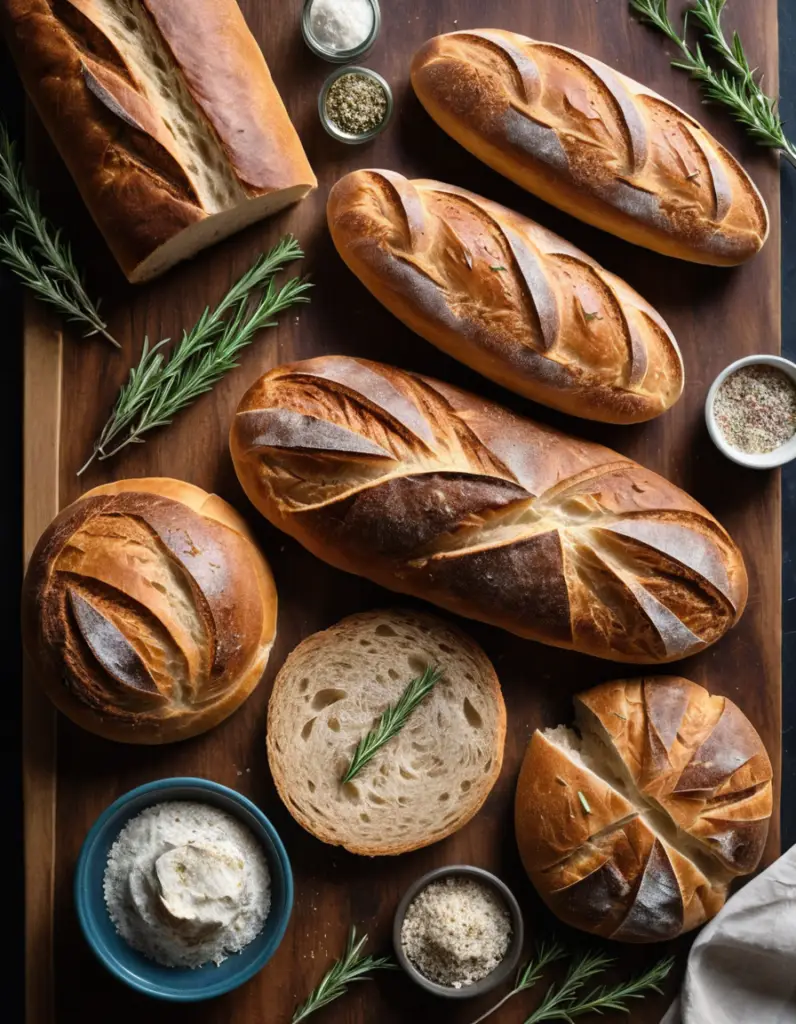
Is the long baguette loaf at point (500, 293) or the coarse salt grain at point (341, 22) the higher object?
→ the coarse salt grain at point (341, 22)

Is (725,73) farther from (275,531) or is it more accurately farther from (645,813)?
(645,813)

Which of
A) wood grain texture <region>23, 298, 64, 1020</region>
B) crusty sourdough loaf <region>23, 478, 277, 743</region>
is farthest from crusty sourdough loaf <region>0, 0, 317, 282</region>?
crusty sourdough loaf <region>23, 478, 277, 743</region>

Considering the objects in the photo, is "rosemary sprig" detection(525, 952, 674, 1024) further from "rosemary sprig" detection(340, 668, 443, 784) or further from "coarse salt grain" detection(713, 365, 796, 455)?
"coarse salt grain" detection(713, 365, 796, 455)

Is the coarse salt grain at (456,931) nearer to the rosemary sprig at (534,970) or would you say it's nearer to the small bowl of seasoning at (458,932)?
the small bowl of seasoning at (458,932)

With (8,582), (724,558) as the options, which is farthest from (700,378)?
(8,582)

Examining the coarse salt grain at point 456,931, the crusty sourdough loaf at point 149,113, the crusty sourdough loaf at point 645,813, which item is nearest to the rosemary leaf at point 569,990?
the crusty sourdough loaf at point 645,813

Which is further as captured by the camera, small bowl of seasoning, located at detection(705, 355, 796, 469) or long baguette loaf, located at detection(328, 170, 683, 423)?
small bowl of seasoning, located at detection(705, 355, 796, 469)

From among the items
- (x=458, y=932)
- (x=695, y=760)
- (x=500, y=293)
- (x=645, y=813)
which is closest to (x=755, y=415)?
(x=500, y=293)
